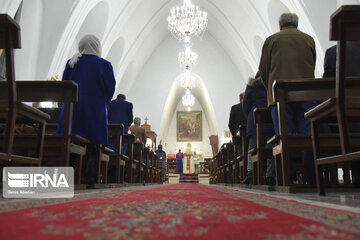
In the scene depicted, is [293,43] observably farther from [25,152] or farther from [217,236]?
[25,152]

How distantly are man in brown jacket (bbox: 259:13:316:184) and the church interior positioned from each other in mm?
20

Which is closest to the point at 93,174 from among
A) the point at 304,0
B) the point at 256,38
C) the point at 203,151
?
the point at 304,0

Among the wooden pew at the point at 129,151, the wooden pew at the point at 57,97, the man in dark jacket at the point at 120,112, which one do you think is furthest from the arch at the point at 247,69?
the wooden pew at the point at 57,97

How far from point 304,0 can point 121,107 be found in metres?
6.60

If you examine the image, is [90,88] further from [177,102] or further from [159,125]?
[177,102]

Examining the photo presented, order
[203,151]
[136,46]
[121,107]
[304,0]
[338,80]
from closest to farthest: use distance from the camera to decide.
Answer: [338,80] → [121,107] → [304,0] → [136,46] → [203,151]

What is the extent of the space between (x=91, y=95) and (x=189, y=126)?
732 inches

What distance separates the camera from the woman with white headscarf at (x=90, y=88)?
10.5 feet

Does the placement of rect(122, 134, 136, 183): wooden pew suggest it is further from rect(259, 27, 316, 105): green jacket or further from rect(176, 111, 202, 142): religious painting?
rect(176, 111, 202, 142): religious painting

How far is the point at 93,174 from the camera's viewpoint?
3.40 metres

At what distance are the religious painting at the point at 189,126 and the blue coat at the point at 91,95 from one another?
59.8 ft

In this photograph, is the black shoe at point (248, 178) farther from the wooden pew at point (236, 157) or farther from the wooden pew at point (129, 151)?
the wooden pew at point (129, 151)

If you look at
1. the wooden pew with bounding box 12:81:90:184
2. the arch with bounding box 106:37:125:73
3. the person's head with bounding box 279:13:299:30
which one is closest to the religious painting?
the arch with bounding box 106:37:125:73

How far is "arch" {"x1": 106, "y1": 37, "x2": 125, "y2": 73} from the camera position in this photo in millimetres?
13203
